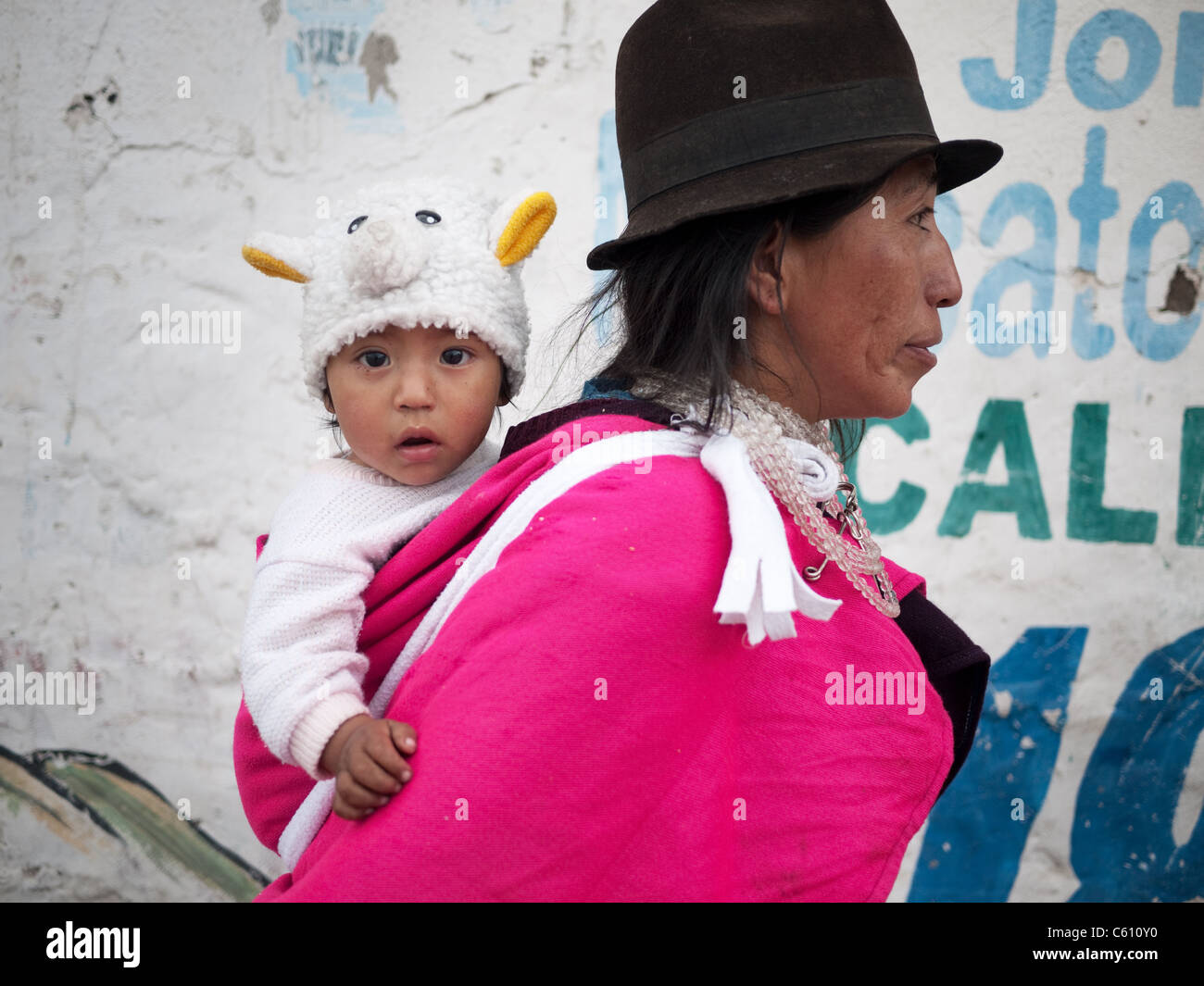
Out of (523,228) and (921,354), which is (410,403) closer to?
(523,228)

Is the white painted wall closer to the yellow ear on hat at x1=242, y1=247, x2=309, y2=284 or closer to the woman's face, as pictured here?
the yellow ear on hat at x1=242, y1=247, x2=309, y2=284

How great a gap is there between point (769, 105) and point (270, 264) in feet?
2.75

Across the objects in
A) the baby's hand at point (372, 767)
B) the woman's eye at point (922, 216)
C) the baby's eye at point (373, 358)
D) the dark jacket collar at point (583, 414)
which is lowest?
the baby's hand at point (372, 767)

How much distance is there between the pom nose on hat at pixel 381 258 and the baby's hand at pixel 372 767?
0.64 meters

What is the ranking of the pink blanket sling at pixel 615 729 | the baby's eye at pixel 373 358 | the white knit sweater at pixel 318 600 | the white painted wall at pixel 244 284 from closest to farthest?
the pink blanket sling at pixel 615 729
the white knit sweater at pixel 318 600
the baby's eye at pixel 373 358
the white painted wall at pixel 244 284

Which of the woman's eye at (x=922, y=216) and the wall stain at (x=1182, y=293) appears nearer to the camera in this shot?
the woman's eye at (x=922, y=216)

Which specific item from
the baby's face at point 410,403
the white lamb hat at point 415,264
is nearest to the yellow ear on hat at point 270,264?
the white lamb hat at point 415,264

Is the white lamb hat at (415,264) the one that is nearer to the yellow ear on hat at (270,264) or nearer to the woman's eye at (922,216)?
the yellow ear on hat at (270,264)

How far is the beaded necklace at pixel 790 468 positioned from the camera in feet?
4.73

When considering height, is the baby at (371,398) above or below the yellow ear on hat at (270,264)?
below

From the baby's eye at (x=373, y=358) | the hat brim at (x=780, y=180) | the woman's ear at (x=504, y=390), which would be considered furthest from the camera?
the woman's ear at (x=504, y=390)

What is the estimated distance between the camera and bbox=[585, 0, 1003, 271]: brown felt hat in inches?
58.7

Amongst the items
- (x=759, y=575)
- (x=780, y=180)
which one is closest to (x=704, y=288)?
(x=780, y=180)

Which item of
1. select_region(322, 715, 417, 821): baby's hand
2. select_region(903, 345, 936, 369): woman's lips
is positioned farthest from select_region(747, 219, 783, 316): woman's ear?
select_region(322, 715, 417, 821): baby's hand
